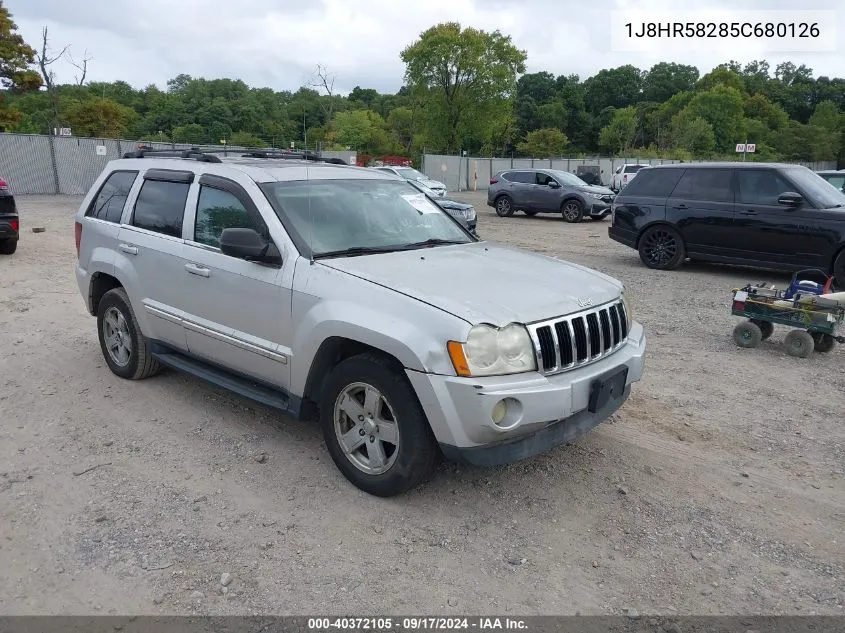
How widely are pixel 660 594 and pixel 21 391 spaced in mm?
4899

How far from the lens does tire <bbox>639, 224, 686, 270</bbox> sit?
37.1ft

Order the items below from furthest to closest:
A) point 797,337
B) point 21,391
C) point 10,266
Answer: point 10,266, point 797,337, point 21,391

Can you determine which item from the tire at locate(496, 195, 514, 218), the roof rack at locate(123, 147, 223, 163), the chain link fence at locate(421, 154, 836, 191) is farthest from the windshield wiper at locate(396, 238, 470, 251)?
the chain link fence at locate(421, 154, 836, 191)

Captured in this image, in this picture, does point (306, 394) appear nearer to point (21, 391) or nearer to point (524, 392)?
point (524, 392)

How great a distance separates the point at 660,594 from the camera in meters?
3.03

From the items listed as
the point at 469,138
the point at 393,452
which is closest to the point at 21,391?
the point at 393,452

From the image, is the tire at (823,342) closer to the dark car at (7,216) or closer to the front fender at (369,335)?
the front fender at (369,335)

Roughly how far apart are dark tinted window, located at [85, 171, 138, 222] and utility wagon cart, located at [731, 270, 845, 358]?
5689mm

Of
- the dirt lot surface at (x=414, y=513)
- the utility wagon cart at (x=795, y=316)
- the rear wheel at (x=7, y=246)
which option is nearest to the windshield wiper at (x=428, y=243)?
the dirt lot surface at (x=414, y=513)

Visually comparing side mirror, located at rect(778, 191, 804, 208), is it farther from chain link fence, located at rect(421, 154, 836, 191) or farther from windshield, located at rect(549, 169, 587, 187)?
chain link fence, located at rect(421, 154, 836, 191)

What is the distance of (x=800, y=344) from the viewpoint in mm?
6539

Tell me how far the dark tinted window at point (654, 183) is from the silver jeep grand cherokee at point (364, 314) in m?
7.34

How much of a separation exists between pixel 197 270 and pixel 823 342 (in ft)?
18.9

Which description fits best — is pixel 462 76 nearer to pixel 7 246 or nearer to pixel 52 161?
pixel 52 161
